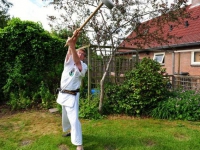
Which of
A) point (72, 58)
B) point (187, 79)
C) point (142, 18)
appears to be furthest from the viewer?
point (187, 79)

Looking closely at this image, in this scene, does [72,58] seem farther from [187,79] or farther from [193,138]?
[187,79]

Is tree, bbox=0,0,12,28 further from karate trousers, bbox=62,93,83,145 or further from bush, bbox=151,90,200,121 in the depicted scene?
Result: karate trousers, bbox=62,93,83,145

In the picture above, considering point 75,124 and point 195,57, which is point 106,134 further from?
point 195,57

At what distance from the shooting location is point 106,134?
395 cm

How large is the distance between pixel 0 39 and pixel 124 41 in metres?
4.11

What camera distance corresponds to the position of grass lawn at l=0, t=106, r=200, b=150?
342 centimetres

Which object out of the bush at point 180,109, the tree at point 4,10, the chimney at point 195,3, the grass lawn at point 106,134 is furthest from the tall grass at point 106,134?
the tree at point 4,10

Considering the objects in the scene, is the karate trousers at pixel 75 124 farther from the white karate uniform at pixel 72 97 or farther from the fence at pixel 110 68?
the fence at pixel 110 68

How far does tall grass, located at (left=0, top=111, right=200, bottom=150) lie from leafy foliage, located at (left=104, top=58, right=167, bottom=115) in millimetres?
346

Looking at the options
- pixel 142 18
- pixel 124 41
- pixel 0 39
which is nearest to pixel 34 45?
pixel 0 39

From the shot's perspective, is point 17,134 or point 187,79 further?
point 187,79

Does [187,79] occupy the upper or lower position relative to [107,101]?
upper

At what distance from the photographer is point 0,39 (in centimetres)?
611

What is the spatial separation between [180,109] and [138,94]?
1.22 m
